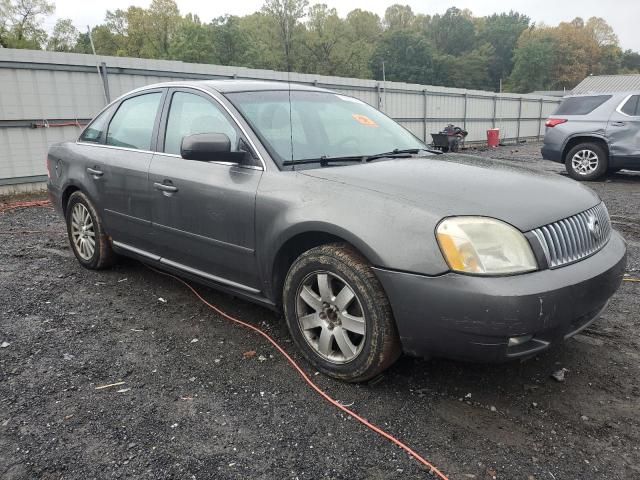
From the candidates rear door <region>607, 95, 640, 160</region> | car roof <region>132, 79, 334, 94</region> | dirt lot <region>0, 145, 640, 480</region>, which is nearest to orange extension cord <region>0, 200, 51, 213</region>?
dirt lot <region>0, 145, 640, 480</region>

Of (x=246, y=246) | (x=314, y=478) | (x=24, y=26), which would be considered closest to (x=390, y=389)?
(x=314, y=478)

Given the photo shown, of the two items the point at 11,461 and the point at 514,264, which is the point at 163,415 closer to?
the point at 11,461

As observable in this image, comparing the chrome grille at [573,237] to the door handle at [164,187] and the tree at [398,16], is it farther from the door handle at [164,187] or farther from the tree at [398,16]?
the tree at [398,16]

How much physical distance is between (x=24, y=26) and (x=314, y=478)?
61.4 m

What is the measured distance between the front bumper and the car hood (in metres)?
0.29

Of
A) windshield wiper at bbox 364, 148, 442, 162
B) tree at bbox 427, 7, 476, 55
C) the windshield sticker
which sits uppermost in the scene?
tree at bbox 427, 7, 476, 55

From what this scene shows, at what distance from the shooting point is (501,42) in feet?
330

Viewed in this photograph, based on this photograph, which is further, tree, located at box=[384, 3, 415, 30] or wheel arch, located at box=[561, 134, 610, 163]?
tree, located at box=[384, 3, 415, 30]

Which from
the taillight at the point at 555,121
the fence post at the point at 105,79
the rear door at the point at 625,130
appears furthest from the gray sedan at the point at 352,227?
the taillight at the point at 555,121

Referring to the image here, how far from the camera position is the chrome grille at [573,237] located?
7.55ft

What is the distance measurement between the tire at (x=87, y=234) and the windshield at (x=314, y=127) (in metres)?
1.91

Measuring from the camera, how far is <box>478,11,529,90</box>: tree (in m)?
98.1

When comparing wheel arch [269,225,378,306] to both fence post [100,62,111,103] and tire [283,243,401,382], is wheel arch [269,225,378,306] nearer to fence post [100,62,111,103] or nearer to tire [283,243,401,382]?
tire [283,243,401,382]

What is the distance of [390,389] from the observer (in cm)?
265
